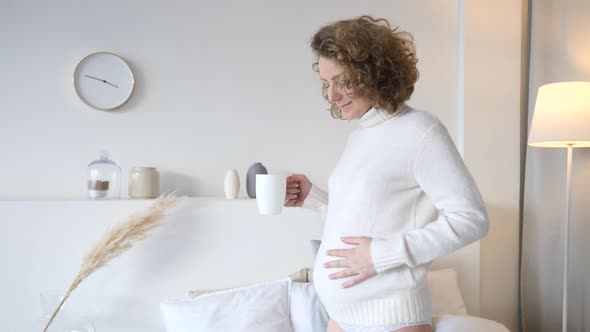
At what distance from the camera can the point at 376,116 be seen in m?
1.22

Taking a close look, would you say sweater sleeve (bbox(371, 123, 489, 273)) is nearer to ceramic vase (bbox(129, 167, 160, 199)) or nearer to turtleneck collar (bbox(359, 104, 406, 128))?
turtleneck collar (bbox(359, 104, 406, 128))

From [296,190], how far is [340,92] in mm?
419

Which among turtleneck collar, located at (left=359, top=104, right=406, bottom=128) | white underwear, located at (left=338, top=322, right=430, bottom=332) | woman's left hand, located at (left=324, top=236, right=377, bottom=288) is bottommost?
white underwear, located at (left=338, top=322, right=430, bottom=332)

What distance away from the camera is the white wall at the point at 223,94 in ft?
7.33

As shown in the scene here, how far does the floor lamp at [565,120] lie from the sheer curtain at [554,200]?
13cm

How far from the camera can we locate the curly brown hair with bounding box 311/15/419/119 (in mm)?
1159

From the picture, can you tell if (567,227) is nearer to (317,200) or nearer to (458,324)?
(458,324)

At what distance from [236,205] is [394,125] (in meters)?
1.09

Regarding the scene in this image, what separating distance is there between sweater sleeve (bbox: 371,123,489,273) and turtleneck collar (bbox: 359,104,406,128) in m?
0.14

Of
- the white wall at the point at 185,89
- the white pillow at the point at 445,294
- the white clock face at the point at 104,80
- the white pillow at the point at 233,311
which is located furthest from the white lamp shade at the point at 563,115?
the white clock face at the point at 104,80

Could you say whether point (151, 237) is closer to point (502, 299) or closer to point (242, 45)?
point (242, 45)

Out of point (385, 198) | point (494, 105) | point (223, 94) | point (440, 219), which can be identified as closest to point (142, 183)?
point (223, 94)

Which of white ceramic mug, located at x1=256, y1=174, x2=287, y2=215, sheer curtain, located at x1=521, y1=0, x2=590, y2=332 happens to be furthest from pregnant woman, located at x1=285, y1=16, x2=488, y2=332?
sheer curtain, located at x1=521, y1=0, x2=590, y2=332

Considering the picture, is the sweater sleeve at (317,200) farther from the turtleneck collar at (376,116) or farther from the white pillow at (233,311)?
the white pillow at (233,311)
